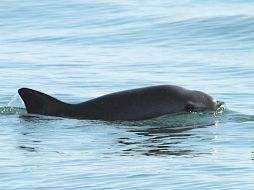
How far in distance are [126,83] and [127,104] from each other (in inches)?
140

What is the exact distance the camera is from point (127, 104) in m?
17.6

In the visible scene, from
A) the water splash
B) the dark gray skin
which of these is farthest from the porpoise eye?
the water splash

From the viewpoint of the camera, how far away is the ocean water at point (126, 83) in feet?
45.5

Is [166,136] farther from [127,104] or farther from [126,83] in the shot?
[126,83]

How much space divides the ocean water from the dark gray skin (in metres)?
0.21

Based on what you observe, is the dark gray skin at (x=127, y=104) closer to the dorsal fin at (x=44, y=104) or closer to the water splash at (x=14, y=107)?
the dorsal fin at (x=44, y=104)

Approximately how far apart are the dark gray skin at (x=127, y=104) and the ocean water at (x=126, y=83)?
21 centimetres

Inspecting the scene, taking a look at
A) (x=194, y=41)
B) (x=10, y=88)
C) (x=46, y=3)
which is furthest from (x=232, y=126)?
(x=46, y=3)

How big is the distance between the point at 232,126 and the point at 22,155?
10.5 feet

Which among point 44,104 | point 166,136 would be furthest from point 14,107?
point 166,136

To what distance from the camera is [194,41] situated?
26203mm

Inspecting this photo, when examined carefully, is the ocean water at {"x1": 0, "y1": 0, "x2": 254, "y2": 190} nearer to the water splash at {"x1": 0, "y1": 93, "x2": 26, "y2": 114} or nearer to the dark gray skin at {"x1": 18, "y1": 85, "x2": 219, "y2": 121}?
the water splash at {"x1": 0, "y1": 93, "x2": 26, "y2": 114}

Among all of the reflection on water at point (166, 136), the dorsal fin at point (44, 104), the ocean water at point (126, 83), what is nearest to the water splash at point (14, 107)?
the ocean water at point (126, 83)

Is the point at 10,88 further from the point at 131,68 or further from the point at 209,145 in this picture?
the point at 209,145
